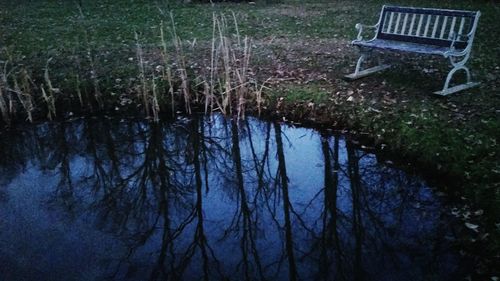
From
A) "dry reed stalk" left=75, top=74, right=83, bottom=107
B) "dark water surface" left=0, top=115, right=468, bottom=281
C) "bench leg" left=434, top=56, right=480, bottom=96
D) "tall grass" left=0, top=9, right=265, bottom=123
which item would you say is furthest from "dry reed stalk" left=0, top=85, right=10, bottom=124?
"bench leg" left=434, top=56, right=480, bottom=96

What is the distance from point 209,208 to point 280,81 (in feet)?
9.66

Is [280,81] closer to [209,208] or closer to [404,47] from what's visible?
[404,47]

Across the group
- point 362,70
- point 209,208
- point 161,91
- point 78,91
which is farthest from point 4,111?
point 362,70

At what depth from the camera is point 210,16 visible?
1121cm

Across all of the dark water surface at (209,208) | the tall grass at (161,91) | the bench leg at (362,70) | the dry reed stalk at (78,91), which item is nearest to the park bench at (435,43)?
the bench leg at (362,70)

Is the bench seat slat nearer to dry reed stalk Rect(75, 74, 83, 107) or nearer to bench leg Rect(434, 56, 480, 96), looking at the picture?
bench leg Rect(434, 56, 480, 96)

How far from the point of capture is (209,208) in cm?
460

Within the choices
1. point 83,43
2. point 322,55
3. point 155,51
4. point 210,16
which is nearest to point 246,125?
point 322,55

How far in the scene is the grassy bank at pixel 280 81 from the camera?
15.9 feet

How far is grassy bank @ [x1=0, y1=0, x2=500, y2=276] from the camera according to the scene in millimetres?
4840

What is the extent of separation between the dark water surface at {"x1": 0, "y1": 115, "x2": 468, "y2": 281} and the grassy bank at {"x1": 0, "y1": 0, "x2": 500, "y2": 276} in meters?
0.39

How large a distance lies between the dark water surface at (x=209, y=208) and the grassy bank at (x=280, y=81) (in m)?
0.39

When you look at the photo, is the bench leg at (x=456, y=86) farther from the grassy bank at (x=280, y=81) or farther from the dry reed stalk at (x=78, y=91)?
the dry reed stalk at (x=78, y=91)

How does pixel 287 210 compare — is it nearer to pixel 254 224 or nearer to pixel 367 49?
pixel 254 224
